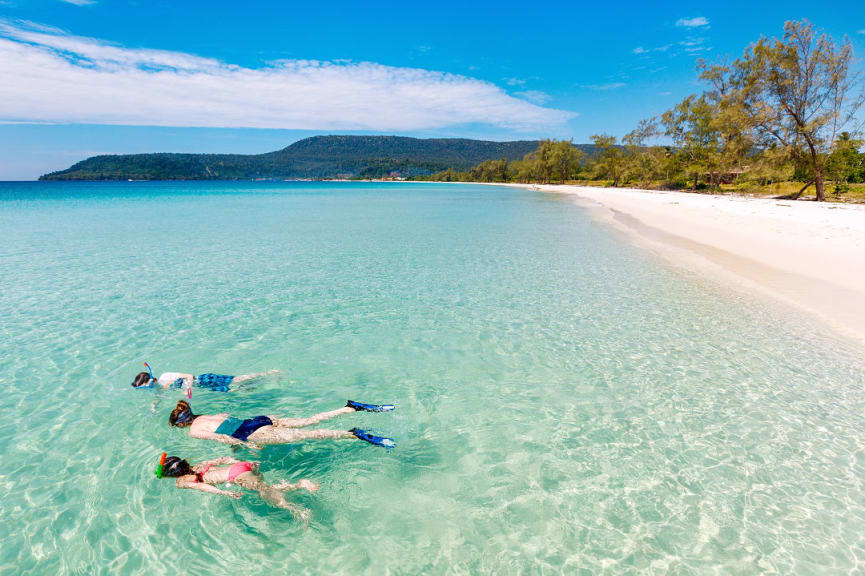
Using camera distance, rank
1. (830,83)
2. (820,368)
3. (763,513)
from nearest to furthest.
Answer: (763,513), (820,368), (830,83)

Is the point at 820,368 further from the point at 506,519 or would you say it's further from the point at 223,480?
the point at 223,480

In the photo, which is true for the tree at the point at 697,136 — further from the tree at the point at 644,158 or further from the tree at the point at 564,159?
the tree at the point at 564,159

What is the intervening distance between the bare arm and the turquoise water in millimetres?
155

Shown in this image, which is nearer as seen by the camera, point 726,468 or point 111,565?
point 111,565

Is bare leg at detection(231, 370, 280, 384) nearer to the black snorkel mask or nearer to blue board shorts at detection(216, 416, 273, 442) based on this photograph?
the black snorkel mask

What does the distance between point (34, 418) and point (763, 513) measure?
1037 centimetres

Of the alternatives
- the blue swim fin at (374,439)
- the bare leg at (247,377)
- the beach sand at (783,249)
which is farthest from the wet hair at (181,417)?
the beach sand at (783,249)

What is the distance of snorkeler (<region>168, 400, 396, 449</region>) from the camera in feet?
18.8

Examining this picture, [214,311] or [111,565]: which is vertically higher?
[214,311]

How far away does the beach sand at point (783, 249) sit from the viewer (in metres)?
12.0

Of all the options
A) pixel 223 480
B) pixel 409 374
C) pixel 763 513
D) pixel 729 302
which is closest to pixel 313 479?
pixel 223 480

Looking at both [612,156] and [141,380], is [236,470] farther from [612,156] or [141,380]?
[612,156]

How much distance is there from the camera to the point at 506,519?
471 cm

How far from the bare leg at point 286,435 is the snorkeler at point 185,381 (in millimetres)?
2027
